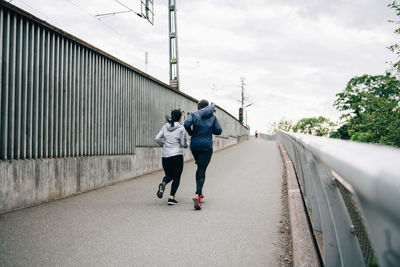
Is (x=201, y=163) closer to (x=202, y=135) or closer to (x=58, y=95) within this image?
(x=202, y=135)

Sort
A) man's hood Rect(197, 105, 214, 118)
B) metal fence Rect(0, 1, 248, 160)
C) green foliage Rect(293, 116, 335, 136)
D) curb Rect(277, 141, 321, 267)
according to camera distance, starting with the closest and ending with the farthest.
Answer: curb Rect(277, 141, 321, 267) → metal fence Rect(0, 1, 248, 160) → man's hood Rect(197, 105, 214, 118) → green foliage Rect(293, 116, 335, 136)

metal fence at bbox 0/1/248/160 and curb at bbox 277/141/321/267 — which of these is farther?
metal fence at bbox 0/1/248/160

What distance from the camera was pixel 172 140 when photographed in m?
6.85

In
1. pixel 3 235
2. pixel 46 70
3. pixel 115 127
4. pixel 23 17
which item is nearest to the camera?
pixel 3 235

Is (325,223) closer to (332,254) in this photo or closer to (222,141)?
(332,254)

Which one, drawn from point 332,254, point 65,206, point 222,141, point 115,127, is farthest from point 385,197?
point 222,141

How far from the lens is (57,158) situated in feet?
22.4

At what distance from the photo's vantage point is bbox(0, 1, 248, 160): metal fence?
586 centimetres

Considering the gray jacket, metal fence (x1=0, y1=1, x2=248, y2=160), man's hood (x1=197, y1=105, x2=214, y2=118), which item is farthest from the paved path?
man's hood (x1=197, y1=105, x2=214, y2=118)

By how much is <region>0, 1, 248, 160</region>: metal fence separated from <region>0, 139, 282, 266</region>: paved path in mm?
1192

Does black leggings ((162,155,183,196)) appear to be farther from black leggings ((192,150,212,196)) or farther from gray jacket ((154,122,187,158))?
black leggings ((192,150,212,196))

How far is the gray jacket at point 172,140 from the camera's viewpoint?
6.80 meters

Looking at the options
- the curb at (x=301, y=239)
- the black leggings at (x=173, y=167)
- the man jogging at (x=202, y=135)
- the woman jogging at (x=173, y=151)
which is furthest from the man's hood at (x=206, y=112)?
the curb at (x=301, y=239)

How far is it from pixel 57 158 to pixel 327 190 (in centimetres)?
577
